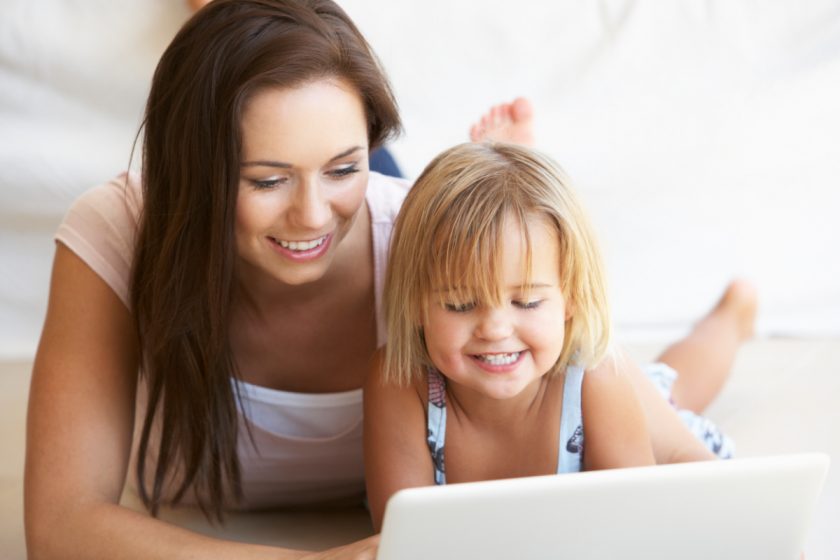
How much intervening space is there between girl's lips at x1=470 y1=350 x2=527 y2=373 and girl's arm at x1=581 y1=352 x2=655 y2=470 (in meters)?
0.15

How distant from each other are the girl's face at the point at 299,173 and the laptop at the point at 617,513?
397 mm

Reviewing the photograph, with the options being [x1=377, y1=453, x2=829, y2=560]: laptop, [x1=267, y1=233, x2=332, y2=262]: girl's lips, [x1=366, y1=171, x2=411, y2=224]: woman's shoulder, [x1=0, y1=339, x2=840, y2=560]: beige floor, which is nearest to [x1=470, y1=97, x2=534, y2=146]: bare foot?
[x1=366, y1=171, x2=411, y2=224]: woman's shoulder

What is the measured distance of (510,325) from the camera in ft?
4.15

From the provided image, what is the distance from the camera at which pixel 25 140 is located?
2.24 meters

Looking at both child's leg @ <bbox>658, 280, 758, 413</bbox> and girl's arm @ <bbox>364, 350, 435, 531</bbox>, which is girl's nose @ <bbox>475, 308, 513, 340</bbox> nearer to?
girl's arm @ <bbox>364, 350, 435, 531</bbox>

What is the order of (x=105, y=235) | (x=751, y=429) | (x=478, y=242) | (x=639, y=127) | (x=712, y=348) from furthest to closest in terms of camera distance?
(x=639, y=127), (x=712, y=348), (x=751, y=429), (x=105, y=235), (x=478, y=242)

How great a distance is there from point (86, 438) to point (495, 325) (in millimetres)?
508

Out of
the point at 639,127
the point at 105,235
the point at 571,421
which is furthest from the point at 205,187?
the point at 639,127

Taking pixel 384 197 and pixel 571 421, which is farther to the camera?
pixel 384 197

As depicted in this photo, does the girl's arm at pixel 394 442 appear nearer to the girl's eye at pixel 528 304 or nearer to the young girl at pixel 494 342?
the young girl at pixel 494 342

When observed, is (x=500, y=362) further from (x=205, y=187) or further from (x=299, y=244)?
(x=205, y=187)

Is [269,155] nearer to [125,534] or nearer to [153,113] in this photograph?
[153,113]

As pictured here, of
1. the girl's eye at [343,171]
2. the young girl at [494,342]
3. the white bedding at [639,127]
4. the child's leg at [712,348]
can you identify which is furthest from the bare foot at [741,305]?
the girl's eye at [343,171]

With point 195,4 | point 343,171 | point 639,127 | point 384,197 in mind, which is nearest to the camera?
point 343,171
